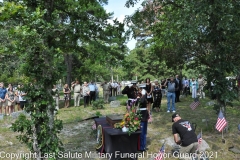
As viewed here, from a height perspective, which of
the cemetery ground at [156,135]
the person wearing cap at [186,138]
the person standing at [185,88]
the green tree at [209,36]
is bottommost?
the cemetery ground at [156,135]

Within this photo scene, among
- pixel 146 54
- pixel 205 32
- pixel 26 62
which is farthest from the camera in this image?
pixel 146 54

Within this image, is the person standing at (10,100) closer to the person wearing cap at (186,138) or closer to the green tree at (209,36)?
the green tree at (209,36)

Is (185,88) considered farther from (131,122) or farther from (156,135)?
(131,122)

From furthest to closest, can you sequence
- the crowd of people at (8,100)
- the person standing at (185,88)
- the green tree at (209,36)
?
the person standing at (185,88)
the crowd of people at (8,100)
the green tree at (209,36)

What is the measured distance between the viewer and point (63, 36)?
18.9ft

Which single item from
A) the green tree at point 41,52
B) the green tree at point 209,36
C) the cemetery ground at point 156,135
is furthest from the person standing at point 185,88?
the green tree at point 41,52

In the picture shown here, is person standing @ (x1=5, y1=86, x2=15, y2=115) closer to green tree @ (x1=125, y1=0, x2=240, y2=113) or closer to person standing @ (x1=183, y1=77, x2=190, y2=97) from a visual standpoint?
green tree @ (x1=125, y1=0, x2=240, y2=113)

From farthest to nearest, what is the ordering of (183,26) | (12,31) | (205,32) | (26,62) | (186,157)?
1. (205,32)
2. (183,26)
3. (186,157)
4. (26,62)
5. (12,31)

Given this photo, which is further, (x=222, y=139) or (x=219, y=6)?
(x=222, y=139)

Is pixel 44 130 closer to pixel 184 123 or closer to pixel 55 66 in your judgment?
pixel 55 66

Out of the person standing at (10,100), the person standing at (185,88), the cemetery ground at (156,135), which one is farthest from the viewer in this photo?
the person standing at (185,88)

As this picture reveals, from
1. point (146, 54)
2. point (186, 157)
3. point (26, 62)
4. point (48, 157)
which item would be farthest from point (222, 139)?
point (146, 54)

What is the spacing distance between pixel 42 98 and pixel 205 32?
21.1 feet

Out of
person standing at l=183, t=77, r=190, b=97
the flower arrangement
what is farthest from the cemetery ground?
person standing at l=183, t=77, r=190, b=97
